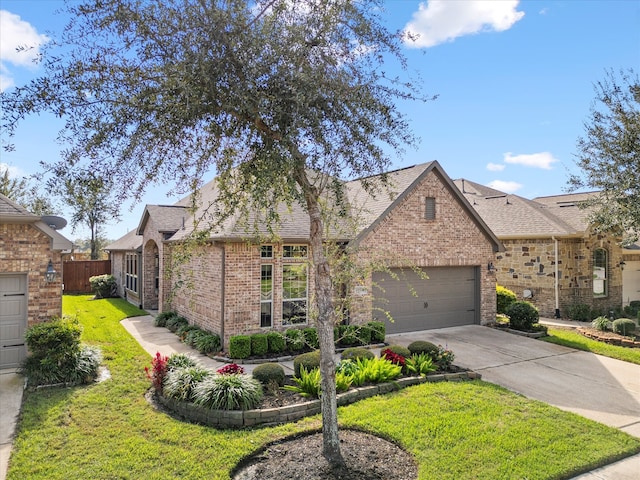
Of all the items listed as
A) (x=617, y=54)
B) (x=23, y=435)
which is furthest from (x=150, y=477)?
(x=617, y=54)

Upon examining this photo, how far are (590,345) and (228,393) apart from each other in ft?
36.7

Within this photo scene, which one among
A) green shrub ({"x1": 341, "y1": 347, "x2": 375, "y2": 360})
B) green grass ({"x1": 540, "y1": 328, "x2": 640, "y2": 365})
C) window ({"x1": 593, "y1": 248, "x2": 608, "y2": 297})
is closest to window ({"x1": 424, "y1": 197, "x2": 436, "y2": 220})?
green grass ({"x1": 540, "y1": 328, "x2": 640, "y2": 365})

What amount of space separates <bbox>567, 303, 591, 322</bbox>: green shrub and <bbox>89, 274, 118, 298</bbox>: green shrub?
2343cm

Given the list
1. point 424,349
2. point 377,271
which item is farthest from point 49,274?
point 424,349

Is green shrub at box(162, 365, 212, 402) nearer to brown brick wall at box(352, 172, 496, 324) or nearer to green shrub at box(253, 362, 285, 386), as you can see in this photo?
green shrub at box(253, 362, 285, 386)

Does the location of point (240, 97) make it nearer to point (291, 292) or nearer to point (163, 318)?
point (291, 292)

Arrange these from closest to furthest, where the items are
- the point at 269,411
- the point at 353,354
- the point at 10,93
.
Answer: the point at 10,93, the point at 269,411, the point at 353,354

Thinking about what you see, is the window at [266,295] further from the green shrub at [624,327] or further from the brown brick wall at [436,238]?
the green shrub at [624,327]

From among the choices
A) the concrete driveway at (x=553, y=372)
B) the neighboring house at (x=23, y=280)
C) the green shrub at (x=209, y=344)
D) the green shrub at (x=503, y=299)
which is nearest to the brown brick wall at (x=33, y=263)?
the neighboring house at (x=23, y=280)

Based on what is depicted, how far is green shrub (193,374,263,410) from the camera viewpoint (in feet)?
21.9

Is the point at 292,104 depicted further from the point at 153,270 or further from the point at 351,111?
the point at 153,270

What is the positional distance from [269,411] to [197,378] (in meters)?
1.63

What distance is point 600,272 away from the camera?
17984 millimetres

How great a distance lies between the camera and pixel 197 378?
24.1 ft
